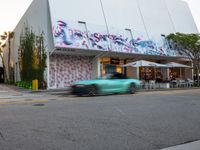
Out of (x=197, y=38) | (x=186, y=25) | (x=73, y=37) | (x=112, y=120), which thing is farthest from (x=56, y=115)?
(x=186, y=25)

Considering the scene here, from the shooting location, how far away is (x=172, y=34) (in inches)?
1204

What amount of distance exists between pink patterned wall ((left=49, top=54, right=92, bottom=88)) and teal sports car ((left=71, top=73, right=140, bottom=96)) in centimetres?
954

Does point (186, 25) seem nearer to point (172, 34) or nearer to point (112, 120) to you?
point (172, 34)

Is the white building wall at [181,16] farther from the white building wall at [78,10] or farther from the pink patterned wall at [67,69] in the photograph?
the pink patterned wall at [67,69]

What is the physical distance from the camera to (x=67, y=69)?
25.1 metres

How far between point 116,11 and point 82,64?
7.72 meters

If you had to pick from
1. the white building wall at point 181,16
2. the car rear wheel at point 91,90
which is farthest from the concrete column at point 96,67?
the white building wall at point 181,16

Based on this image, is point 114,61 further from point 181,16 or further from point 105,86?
point 181,16

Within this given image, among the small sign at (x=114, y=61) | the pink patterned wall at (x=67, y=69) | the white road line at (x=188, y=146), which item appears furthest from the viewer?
the small sign at (x=114, y=61)

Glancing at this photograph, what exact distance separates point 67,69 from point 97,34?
4964 mm

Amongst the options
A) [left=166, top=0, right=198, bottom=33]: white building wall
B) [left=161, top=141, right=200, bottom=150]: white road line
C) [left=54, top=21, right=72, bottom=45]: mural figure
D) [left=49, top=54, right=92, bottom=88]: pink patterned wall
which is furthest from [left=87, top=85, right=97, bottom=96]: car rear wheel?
[left=166, top=0, right=198, bottom=33]: white building wall

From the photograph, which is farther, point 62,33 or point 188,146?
point 62,33

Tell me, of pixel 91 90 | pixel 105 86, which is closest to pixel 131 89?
pixel 105 86

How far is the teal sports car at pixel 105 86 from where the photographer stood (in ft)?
48.4
